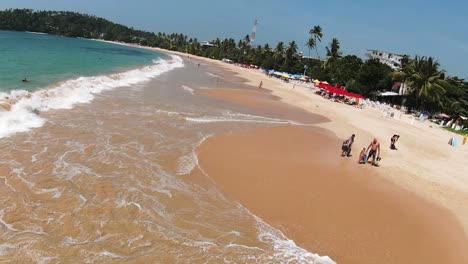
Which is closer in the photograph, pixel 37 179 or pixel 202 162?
pixel 37 179

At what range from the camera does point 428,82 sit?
4350 cm

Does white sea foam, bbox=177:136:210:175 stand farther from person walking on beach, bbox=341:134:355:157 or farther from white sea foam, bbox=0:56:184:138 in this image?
person walking on beach, bbox=341:134:355:157

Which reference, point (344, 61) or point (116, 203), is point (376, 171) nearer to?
point (116, 203)

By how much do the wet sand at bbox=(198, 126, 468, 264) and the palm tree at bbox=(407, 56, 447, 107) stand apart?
104 ft

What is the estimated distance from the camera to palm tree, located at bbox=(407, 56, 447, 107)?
4356 cm

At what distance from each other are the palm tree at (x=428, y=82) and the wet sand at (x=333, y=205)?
31.7m

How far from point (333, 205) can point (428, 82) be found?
126ft

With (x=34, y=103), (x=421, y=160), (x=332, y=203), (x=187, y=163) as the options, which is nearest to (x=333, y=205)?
(x=332, y=203)

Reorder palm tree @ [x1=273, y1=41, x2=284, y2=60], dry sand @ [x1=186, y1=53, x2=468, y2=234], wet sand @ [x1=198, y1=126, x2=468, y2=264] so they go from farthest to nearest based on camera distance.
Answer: palm tree @ [x1=273, y1=41, x2=284, y2=60], dry sand @ [x1=186, y1=53, x2=468, y2=234], wet sand @ [x1=198, y1=126, x2=468, y2=264]

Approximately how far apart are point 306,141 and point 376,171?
4.59m

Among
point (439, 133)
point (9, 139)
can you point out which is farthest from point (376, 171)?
point (439, 133)

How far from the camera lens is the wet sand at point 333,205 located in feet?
29.1

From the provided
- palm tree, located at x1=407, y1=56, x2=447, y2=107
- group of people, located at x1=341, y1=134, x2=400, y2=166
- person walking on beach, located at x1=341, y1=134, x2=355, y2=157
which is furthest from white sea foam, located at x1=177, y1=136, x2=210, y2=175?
palm tree, located at x1=407, y1=56, x2=447, y2=107

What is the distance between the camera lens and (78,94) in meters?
23.0
